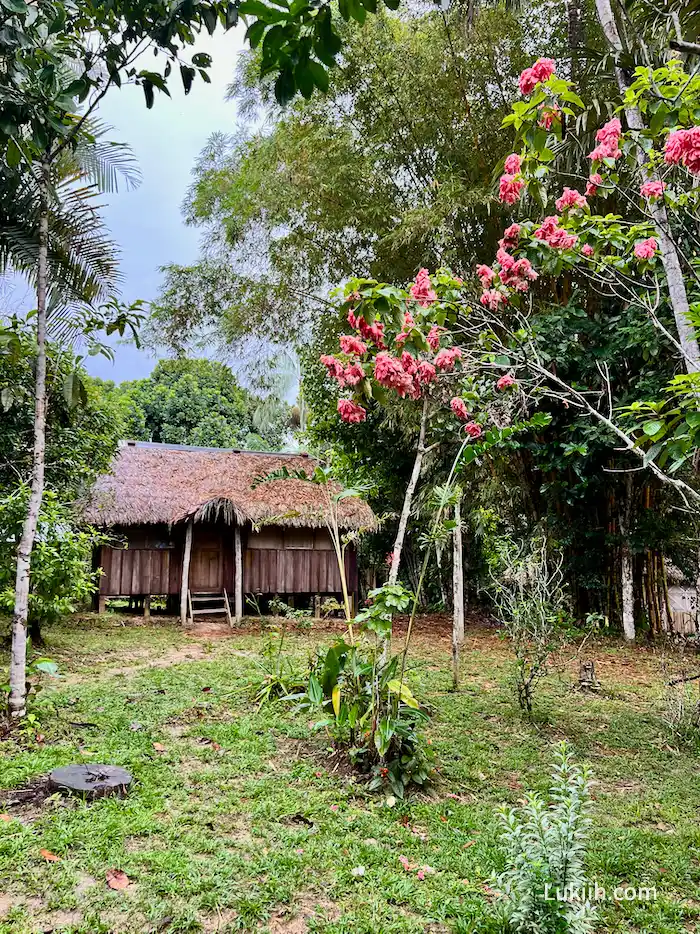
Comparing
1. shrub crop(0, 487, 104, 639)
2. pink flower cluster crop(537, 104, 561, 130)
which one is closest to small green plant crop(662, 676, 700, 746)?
pink flower cluster crop(537, 104, 561, 130)

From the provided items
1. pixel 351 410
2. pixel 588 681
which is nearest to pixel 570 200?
pixel 351 410

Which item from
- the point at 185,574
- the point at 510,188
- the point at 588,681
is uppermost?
the point at 510,188

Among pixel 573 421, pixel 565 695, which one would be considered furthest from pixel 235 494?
pixel 565 695

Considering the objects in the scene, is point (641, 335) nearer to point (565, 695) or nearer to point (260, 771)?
point (565, 695)

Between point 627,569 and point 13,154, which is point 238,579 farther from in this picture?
point 13,154

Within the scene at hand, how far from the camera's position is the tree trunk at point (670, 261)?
2.36 m

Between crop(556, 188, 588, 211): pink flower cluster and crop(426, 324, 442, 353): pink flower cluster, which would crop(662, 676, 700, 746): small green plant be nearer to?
crop(426, 324, 442, 353): pink flower cluster

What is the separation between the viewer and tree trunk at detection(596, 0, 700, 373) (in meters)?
2.36

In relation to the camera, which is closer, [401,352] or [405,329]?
[405,329]

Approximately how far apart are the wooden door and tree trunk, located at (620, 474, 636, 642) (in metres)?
6.75

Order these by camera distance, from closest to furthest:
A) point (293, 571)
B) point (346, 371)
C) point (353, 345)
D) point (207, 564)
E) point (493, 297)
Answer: point (353, 345) < point (346, 371) < point (493, 297) < point (207, 564) < point (293, 571)

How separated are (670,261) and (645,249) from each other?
0.37 m

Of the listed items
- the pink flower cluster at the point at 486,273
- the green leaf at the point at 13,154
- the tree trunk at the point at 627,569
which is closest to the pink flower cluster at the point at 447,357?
the pink flower cluster at the point at 486,273

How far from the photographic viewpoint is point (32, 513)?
4102mm
